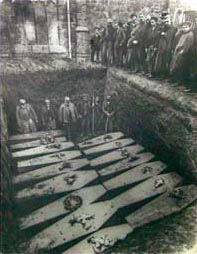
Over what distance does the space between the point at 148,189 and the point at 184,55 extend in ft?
4.72

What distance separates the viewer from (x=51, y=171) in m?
3.43

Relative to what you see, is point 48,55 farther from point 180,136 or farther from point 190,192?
point 190,192

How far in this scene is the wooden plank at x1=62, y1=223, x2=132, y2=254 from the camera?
3.38 metres

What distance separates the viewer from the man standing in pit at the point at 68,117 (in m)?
3.41

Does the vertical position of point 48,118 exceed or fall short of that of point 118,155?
it exceeds it

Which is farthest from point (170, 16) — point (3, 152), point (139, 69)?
point (3, 152)

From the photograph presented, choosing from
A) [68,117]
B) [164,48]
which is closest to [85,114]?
[68,117]

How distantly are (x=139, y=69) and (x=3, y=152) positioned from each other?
1.64m

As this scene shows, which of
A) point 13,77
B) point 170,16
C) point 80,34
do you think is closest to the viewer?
point 13,77

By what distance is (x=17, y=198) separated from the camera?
3281 millimetres

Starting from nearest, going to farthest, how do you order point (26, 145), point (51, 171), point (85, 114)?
point (26, 145) < point (51, 171) < point (85, 114)

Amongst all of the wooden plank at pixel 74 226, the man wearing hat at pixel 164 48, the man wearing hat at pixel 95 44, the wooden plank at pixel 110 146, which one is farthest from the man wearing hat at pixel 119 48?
the wooden plank at pixel 74 226

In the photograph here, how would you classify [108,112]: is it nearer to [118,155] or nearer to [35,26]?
[118,155]

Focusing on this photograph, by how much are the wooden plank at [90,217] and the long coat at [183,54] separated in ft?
3.66
